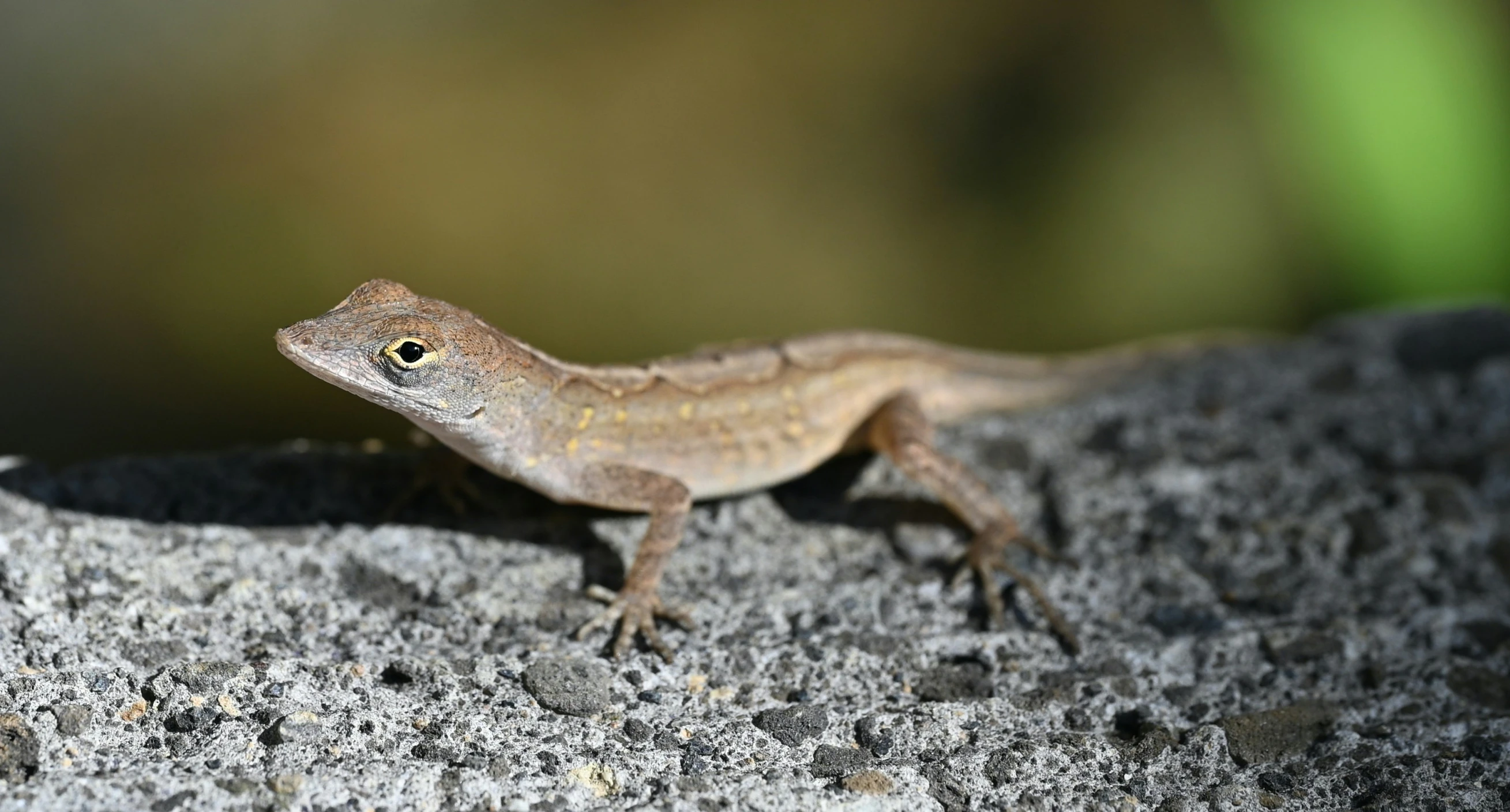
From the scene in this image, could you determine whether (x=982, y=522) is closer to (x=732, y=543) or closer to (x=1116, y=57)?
(x=732, y=543)

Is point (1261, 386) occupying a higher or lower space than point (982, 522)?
higher

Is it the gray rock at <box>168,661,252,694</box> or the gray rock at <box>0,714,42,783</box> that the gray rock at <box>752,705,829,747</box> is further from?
the gray rock at <box>0,714,42,783</box>

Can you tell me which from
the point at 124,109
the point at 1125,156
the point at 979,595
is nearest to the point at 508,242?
the point at 124,109

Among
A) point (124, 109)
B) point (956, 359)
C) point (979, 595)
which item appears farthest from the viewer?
point (124, 109)

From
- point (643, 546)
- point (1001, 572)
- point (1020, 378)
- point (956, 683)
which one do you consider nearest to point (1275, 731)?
point (956, 683)

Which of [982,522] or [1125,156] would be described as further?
[1125,156]

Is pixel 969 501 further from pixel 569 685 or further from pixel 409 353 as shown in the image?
pixel 409 353

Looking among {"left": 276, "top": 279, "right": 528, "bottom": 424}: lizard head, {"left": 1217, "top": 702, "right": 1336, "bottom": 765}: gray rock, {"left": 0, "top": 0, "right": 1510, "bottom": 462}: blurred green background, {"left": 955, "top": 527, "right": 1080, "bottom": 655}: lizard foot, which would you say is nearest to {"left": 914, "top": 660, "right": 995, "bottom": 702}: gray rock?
{"left": 955, "top": 527, "right": 1080, "bottom": 655}: lizard foot
